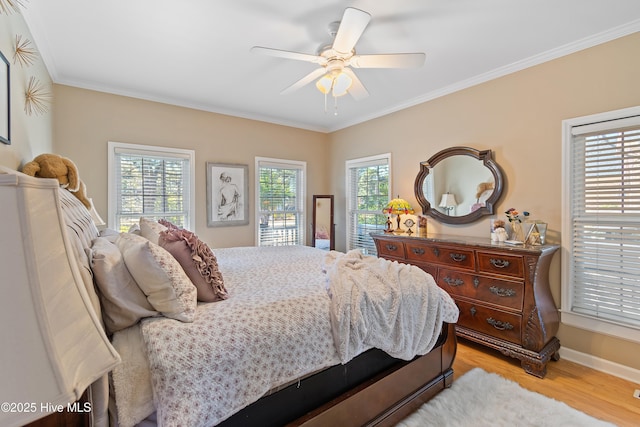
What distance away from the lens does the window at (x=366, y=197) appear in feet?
13.6

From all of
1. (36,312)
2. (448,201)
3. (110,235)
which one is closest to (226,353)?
(36,312)

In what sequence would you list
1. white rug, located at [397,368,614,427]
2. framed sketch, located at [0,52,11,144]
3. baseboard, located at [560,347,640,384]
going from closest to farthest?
framed sketch, located at [0,52,11,144], white rug, located at [397,368,614,427], baseboard, located at [560,347,640,384]

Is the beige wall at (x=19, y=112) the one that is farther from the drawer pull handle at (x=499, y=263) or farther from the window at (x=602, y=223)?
the window at (x=602, y=223)

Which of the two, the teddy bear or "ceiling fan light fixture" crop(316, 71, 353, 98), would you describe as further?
"ceiling fan light fixture" crop(316, 71, 353, 98)

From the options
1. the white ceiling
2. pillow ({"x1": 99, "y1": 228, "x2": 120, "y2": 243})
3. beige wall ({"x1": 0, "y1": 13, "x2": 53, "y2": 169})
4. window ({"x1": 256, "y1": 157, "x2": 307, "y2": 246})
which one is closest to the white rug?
pillow ({"x1": 99, "y1": 228, "x2": 120, "y2": 243})

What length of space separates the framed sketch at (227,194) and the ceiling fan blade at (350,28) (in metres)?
2.52

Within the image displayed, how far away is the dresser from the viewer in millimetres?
2244

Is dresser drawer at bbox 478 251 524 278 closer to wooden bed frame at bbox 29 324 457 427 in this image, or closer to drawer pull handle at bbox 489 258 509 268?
drawer pull handle at bbox 489 258 509 268

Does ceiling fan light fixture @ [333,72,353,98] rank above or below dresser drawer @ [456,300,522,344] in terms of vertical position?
above

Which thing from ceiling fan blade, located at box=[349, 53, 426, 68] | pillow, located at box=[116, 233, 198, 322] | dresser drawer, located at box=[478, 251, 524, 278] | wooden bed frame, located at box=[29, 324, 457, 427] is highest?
ceiling fan blade, located at box=[349, 53, 426, 68]

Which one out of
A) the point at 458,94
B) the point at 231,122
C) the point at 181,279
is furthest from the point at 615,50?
the point at 231,122

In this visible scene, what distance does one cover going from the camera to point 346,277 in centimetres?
165

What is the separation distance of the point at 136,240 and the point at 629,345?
137 inches

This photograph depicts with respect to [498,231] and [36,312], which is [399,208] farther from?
[36,312]
